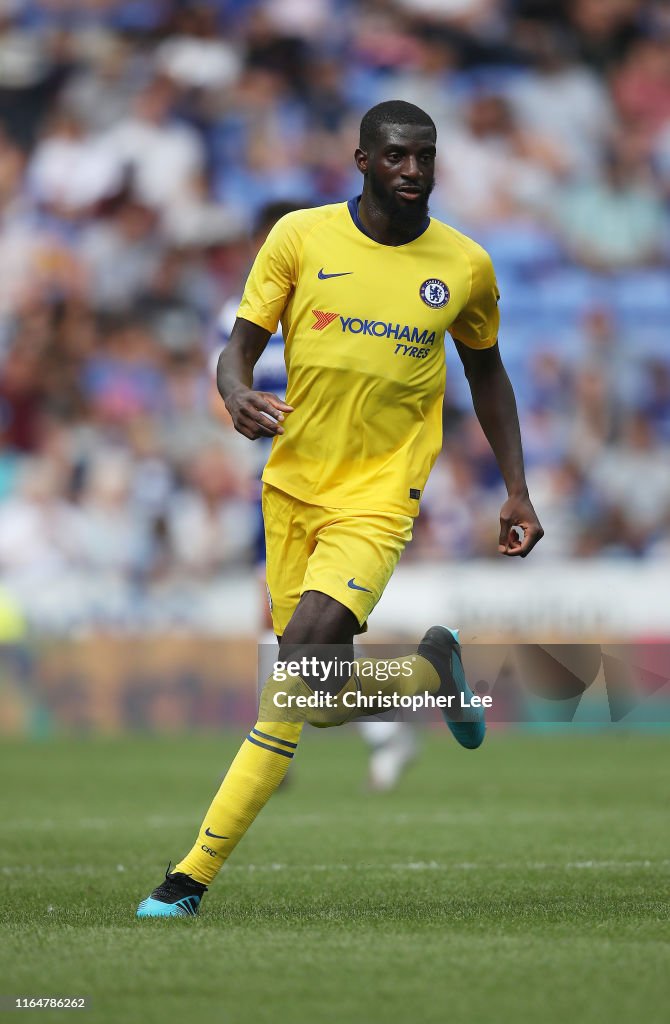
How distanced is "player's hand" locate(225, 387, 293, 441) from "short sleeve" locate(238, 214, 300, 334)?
0.45 metres

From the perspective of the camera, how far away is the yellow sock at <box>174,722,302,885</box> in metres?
5.00

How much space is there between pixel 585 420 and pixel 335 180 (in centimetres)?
380

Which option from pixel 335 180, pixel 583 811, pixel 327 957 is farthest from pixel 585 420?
pixel 327 957

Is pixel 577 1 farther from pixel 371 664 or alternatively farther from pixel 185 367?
pixel 371 664

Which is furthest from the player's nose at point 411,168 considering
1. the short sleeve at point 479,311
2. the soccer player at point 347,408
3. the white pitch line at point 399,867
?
the white pitch line at point 399,867

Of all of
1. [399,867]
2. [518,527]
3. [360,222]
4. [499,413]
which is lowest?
[399,867]

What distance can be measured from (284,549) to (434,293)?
96cm

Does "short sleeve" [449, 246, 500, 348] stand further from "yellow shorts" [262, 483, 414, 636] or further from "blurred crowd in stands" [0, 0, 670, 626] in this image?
"blurred crowd in stands" [0, 0, 670, 626]

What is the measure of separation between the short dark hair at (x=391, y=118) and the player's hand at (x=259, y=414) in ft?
3.30

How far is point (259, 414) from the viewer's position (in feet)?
15.6

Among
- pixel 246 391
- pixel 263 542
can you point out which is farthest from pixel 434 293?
pixel 263 542

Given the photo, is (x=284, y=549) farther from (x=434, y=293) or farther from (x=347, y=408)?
(x=434, y=293)

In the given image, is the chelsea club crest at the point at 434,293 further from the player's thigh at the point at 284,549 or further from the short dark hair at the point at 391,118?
the player's thigh at the point at 284,549

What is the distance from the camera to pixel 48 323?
16.1m
